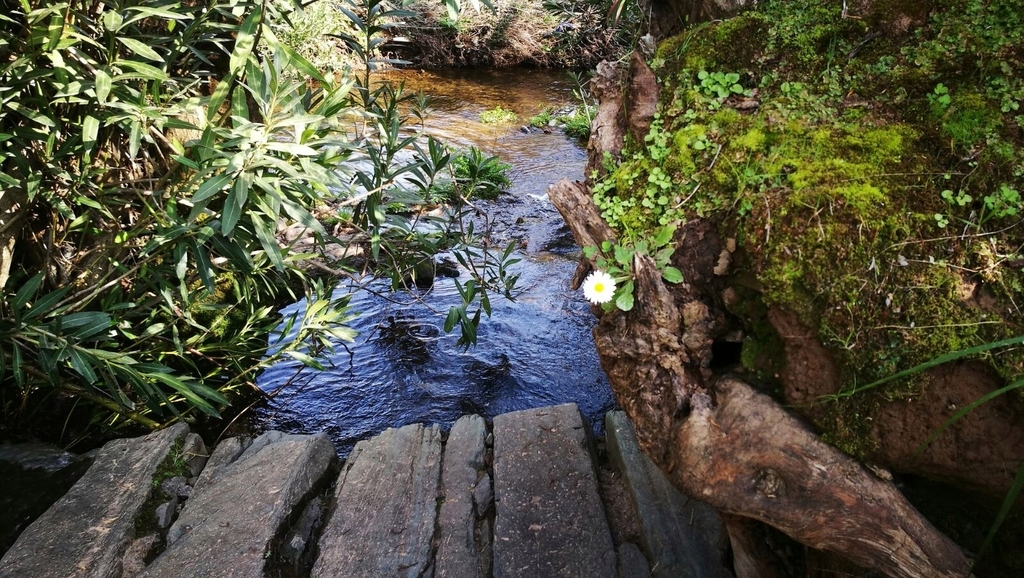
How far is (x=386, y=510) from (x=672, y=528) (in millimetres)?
1207

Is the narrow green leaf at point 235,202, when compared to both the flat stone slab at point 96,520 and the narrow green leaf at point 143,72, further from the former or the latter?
the flat stone slab at point 96,520

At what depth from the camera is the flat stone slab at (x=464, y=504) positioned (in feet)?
7.30

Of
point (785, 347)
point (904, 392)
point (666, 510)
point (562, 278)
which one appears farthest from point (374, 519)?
point (562, 278)

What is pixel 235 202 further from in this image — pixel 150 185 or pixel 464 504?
pixel 464 504

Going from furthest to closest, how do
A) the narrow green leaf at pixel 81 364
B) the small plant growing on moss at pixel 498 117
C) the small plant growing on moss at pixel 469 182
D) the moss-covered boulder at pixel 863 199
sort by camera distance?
the small plant growing on moss at pixel 498 117 → the small plant growing on moss at pixel 469 182 → the narrow green leaf at pixel 81 364 → the moss-covered boulder at pixel 863 199

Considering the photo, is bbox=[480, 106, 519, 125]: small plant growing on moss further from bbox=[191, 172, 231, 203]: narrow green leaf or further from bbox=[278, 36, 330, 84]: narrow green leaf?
bbox=[191, 172, 231, 203]: narrow green leaf

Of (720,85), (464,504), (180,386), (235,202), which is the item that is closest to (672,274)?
(720,85)

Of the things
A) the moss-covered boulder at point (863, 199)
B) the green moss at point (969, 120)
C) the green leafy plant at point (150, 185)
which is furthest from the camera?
the green leafy plant at point (150, 185)

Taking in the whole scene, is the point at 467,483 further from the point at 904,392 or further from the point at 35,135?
the point at 35,135

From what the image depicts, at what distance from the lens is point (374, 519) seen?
8.08ft

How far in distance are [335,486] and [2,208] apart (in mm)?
2093

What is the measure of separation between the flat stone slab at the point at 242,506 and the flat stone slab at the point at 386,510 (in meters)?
0.19

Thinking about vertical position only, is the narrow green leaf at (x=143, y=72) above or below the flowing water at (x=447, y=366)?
above

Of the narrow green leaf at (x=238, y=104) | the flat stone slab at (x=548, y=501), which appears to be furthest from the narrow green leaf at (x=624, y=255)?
the narrow green leaf at (x=238, y=104)
